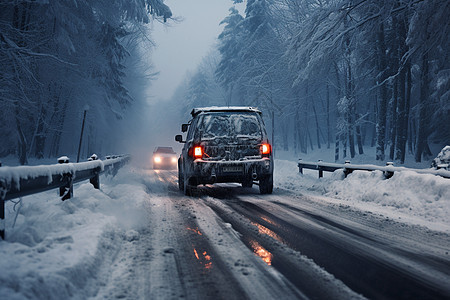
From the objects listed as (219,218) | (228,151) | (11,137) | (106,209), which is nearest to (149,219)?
(106,209)

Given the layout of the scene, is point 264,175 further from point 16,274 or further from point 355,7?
point 355,7

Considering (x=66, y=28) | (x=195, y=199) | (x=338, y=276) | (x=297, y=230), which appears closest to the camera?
(x=338, y=276)

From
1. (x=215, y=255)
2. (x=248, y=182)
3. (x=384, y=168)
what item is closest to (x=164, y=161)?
(x=248, y=182)

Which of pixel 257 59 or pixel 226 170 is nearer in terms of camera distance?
pixel 226 170

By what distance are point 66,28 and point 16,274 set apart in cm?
1589

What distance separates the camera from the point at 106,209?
226 inches

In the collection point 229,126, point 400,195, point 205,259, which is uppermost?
point 229,126

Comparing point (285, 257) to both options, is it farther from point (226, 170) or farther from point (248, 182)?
point (248, 182)

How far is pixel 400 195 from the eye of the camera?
7.19 m

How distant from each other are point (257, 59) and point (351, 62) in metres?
13.2

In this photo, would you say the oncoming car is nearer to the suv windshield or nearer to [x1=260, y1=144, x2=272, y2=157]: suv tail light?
the suv windshield

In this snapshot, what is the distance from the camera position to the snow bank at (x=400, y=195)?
612 cm

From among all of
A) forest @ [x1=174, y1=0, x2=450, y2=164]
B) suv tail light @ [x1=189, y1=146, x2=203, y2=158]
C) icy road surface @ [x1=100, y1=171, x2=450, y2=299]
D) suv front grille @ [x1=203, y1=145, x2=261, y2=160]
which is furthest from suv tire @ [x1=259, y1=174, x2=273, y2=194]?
forest @ [x1=174, y1=0, x2=450, y2=164]

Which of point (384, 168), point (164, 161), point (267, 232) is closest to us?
point (267, 232)
